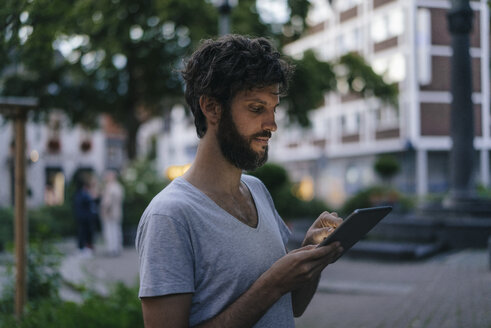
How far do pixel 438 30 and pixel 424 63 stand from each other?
3964 mm

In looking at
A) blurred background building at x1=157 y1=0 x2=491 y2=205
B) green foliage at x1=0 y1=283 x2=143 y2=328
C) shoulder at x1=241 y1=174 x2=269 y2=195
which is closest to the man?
shoulder at x1=241 y1=174 x2=269 y2=195

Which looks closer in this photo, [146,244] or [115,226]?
[146,244]

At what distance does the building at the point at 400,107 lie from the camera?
33.1m

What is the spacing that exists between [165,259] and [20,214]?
4225mm

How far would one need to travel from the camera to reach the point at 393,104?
60.6 ft

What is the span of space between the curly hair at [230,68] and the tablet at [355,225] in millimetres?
489

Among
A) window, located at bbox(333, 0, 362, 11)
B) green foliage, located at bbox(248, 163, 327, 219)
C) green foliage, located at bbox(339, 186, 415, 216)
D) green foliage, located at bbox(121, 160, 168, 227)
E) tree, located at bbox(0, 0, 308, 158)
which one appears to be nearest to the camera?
tree, located at bbox(0, 0, 308, 158)

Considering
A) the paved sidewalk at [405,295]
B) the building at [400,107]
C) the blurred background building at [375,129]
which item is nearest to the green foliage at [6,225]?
the paved sidewalk at [405,295]

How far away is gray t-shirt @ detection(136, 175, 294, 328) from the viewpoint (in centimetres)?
153

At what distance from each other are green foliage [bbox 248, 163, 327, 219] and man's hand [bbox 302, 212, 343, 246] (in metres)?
14.7

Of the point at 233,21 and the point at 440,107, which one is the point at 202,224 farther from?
the point at 440,107

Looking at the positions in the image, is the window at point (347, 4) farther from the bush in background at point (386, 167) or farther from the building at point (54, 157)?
the building at point (54, 157)

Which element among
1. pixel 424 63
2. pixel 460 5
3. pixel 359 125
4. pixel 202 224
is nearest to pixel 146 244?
pixel 202 224

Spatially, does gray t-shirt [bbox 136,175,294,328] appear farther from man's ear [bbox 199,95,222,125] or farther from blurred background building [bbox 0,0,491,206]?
blurred background building [bbox 0,0,491,206]
